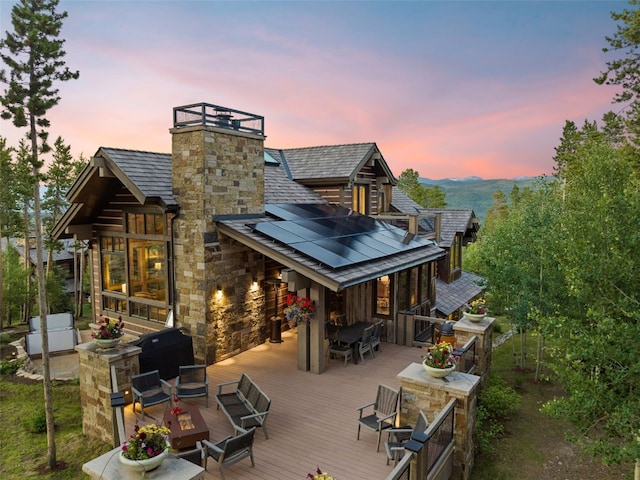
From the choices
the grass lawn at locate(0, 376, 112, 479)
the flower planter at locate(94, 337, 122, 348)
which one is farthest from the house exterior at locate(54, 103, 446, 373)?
the grass lawn at locate(0, 376, 112, 479)

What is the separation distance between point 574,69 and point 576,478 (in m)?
20.7

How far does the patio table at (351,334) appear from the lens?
1176 centimetres

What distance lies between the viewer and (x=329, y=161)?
19.0 m

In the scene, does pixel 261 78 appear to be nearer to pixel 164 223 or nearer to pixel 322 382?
pixel 164 223

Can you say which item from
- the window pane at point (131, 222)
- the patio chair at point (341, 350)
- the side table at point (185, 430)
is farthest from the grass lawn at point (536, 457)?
the window pane at point (131, 222)

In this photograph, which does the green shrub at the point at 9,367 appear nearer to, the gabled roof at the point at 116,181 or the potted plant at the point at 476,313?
the gabled roof at the point at 116,181

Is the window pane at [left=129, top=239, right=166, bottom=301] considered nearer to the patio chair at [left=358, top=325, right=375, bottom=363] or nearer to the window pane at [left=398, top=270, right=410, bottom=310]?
the patio chair at [left=358, top=325, right=375, bottom=363]

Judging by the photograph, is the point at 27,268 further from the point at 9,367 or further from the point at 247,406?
the point at 247,406

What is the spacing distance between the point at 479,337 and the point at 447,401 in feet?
11.8

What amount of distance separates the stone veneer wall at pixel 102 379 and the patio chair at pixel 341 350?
17.3 feet

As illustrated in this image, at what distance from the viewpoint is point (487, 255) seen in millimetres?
16297

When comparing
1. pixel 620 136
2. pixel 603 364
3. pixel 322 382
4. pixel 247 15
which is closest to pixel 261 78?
pixel 247 15

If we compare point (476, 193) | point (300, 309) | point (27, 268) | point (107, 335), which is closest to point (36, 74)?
point (107, 335)

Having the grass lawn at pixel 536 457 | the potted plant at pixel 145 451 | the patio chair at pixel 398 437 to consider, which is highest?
the potted plant at pixel 145 451
